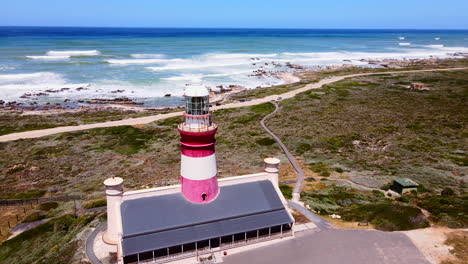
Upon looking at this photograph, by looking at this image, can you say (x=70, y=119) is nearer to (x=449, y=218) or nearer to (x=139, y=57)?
(x=449, y=218)

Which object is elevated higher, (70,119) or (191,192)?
(191,192)

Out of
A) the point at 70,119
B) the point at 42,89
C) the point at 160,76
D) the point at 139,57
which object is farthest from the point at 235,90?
the point at 139,57

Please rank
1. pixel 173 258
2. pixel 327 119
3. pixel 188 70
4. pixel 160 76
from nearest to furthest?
pixel 173 258, pixel 327 119, pixel 160 76, pixel 188 70

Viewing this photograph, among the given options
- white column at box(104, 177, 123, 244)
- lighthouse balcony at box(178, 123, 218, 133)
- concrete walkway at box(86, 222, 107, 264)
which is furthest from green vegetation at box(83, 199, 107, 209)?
lighthouse balcony at box(178, 123, 218, 133)

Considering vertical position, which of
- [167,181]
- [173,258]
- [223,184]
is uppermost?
[223,184]

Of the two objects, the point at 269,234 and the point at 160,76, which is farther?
the point at 160,76

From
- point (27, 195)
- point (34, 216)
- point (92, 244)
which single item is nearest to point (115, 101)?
point (27, 195)

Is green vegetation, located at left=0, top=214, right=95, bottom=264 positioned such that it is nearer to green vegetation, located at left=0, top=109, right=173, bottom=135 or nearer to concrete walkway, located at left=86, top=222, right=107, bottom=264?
concrete walkway, located at left=86, top=222, right=107, bottom=264

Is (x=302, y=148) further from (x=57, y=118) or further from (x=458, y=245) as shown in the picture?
(x=57, y=118)

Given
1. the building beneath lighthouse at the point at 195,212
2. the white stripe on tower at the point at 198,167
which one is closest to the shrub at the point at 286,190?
the building beneath lighthouse at the point at 195,212
